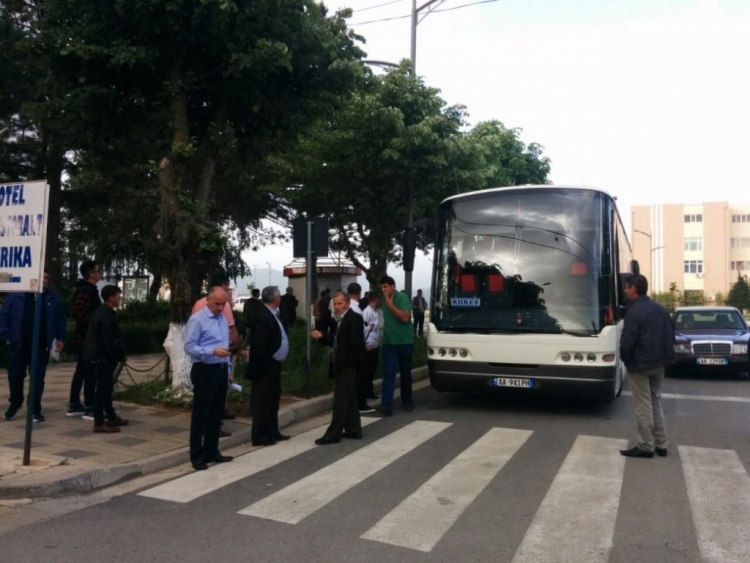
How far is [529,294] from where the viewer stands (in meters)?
9.66

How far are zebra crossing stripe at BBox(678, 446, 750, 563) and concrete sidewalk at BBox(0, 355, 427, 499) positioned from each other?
187 inches

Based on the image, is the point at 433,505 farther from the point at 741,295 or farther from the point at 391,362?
the point at 741,295

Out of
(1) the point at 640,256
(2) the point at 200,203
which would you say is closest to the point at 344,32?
(2) the point at 200,203

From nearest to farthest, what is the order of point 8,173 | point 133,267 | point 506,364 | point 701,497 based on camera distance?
point 701,497
point 506,364
point 8,173
point 133,267

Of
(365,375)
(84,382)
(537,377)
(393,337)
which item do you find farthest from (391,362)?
(84,382)

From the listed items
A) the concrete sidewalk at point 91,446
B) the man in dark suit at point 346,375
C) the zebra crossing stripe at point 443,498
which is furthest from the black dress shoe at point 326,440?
the zebra crossing stripe at point 443,498

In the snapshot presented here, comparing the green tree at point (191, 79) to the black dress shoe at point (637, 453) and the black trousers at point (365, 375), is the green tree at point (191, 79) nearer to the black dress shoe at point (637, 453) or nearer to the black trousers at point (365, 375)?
the black trousers at point (365, 375)

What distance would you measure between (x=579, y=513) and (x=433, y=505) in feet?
3.70

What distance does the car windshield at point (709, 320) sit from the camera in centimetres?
1533

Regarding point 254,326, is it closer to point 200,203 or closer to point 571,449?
point 200,203

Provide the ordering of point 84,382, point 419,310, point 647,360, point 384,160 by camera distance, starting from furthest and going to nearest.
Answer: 1. point 419,310
2. point 384,160
3. point 84,382
4. point 647,360

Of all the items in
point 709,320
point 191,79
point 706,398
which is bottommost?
point 706,398

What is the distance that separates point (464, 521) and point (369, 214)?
14.7 m

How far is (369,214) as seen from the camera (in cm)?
1944
